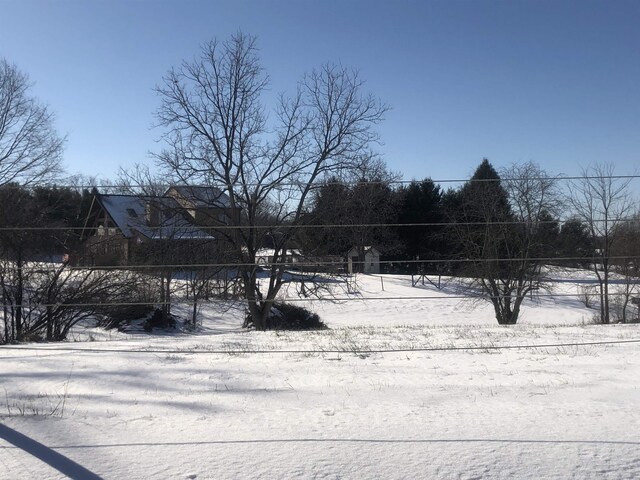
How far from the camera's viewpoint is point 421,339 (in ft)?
30.4

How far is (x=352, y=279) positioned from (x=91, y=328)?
8.99 m

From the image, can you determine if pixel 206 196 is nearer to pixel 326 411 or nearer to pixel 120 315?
pixel 120 315

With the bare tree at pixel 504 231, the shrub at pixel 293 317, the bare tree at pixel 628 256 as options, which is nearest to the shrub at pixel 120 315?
the shrub at pixel 293 317

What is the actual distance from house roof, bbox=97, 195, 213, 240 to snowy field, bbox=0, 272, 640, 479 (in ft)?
23.0

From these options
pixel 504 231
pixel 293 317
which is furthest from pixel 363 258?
pixel 293 317

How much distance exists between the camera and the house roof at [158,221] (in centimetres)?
1524

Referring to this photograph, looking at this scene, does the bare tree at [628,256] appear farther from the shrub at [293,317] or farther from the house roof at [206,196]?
the house roof at [206,196]

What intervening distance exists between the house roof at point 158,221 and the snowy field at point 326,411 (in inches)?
276

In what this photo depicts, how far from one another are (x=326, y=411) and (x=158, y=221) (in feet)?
39.4

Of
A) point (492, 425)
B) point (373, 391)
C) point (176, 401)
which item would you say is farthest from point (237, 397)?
point (492, 425)

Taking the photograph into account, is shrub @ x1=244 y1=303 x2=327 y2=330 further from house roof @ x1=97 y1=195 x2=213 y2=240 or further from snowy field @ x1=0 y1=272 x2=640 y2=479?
snowy field @ x1=0 y1=272 x2=640 y2=479

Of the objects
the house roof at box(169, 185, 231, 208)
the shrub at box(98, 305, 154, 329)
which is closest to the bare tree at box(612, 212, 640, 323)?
the house roof at box(169, 185, 231, 208)

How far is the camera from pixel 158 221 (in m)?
16.0

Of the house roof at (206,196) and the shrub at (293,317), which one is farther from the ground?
the house roof at (206,196)
